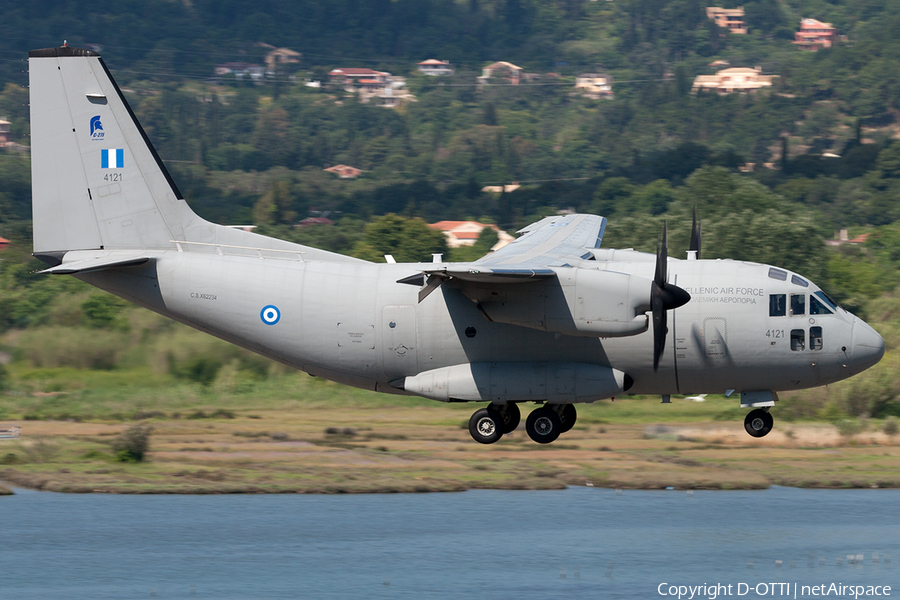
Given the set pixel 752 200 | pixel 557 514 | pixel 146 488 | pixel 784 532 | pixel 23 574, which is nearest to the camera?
pixel 23 574

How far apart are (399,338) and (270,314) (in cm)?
391

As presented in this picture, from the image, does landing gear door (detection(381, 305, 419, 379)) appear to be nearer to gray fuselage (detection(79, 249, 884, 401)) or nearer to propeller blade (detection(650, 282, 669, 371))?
gray fuselage (detection(79, 249, 884, 401))

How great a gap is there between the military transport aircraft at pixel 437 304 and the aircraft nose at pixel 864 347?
0.06 meters

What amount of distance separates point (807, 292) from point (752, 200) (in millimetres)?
80903

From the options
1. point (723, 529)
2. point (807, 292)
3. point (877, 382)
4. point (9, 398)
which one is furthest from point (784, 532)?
point (9, 398)

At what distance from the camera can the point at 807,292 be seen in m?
31.5

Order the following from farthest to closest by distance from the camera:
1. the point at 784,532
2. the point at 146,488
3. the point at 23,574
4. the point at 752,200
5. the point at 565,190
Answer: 1. the point at 565,190
2. the point at 752,200
3. the point at 146,488
4. the point at 784,532
5. the point at 23,574

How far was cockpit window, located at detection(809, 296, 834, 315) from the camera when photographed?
103 ft

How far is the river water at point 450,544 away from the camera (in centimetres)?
5447

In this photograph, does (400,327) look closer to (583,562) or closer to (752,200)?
(583,562)

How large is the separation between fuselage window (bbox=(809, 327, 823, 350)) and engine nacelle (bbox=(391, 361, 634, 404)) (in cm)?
504

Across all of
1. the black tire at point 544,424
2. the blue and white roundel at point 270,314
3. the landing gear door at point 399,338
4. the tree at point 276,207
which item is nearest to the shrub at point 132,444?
the blue and white roundel at point 270,314

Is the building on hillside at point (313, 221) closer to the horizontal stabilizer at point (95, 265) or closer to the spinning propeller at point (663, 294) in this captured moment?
the horizontal stabilizer at point (95, 265)

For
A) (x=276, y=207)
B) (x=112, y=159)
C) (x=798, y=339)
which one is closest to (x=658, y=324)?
(x=798, y=339)
